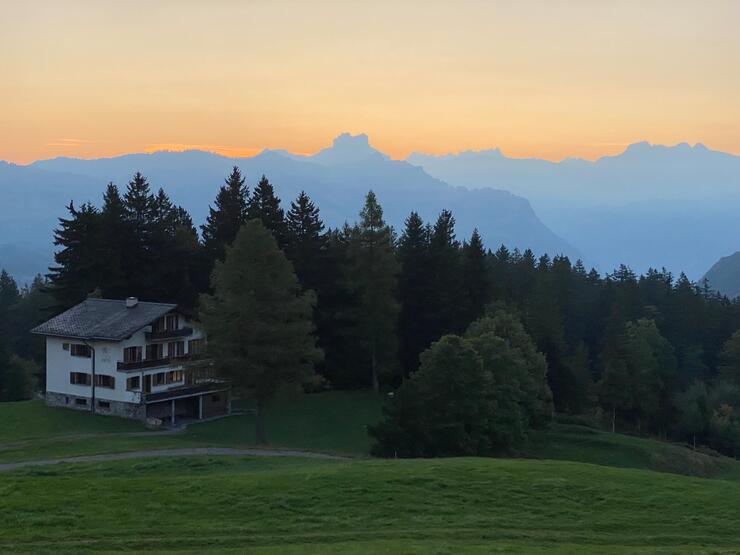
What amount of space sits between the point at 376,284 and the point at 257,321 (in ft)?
66.4

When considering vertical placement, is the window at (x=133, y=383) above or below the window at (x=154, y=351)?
below

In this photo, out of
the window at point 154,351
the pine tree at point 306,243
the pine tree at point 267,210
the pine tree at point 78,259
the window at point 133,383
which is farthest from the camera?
the pine tree at point 267,210

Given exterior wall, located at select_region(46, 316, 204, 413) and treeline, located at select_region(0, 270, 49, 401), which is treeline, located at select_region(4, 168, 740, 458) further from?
treeline, located at select_region(0, 270, 49, 401)

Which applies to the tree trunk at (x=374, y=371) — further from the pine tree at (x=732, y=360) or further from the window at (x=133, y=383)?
the pine tree at (x=732, y=360)

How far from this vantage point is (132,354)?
1898 inches

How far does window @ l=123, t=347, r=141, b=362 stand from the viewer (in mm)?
47688

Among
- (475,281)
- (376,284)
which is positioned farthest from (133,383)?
(475,281)

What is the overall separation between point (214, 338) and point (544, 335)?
39.8 m

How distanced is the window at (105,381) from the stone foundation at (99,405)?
100 centimetres

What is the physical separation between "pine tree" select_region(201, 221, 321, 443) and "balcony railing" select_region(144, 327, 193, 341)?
11291mm

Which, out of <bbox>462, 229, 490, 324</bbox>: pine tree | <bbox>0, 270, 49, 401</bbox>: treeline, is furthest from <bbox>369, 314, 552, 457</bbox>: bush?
<bbox>0, 270, 49, 401</bbox>: treeline

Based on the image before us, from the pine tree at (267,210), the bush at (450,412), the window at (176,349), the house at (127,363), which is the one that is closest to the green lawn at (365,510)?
the bush at (450,412)

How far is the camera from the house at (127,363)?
156 ft

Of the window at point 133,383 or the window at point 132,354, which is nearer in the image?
the window at point 133,383
